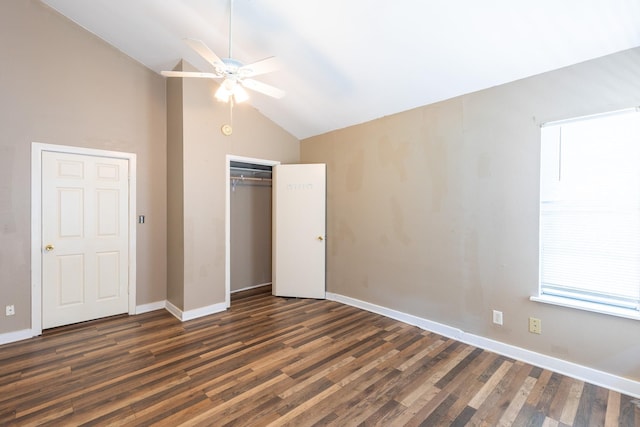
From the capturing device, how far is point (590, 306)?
2.31 meters

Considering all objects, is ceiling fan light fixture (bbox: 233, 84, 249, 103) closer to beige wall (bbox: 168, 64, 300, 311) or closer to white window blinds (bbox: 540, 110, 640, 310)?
beige wall (bbox: 168, 64, 300, 311)

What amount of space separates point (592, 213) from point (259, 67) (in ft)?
9.71

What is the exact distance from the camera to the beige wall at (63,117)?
2.94 metres

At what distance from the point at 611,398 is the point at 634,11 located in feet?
8.95

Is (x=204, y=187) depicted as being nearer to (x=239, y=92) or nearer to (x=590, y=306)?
(x=239, y=92)

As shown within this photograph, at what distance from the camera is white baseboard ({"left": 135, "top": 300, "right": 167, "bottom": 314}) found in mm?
3786

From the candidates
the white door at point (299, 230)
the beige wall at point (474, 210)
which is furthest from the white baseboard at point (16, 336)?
the beige wall at point (474, 210)

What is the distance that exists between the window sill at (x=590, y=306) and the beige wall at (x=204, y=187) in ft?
11.7

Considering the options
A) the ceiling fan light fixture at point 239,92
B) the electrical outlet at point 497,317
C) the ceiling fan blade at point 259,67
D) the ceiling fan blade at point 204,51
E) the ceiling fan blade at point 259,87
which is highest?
the ceiling fan blade at point 204,51

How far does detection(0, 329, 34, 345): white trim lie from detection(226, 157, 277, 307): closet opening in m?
2.28

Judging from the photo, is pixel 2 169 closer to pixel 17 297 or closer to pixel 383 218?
pixel 17 297

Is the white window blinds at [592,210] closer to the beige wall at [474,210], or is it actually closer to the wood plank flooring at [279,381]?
the beige wall at [474,210]

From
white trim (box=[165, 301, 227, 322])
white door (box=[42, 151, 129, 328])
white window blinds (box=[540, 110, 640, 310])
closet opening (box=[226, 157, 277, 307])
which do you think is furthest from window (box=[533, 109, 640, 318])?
white door (box=[42, 151, 129, 328])

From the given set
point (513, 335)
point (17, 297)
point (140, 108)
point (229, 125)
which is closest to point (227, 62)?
point (229, 125)
